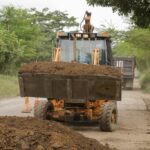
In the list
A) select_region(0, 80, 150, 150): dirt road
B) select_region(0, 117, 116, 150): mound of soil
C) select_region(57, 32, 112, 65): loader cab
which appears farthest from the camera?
select_region(57, 32, 112, 65): loader cab

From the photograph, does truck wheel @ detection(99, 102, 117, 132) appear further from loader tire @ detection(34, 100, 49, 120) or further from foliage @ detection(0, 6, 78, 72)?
foliage @ detection(0, 6, 78, 72)

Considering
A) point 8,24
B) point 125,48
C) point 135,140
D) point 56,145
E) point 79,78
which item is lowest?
point 125,48

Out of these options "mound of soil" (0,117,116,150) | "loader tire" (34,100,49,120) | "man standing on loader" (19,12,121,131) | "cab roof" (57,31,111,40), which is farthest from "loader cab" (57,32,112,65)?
"mound of soil" (0,117,116,150)

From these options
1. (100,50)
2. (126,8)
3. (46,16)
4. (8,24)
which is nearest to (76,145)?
(100,50)

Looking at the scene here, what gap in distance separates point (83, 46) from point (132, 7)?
4.99m

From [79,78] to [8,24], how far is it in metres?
36.9

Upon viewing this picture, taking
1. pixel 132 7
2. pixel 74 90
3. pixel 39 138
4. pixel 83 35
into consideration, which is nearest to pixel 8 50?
pixel 132 7

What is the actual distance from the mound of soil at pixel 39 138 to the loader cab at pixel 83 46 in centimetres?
867

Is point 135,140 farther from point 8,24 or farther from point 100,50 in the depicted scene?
point 8,24

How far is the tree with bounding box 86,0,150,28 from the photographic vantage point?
70.5 ft

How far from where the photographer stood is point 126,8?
21.9 meters

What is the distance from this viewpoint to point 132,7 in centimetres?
2181

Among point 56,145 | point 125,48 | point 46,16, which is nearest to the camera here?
point 56,145

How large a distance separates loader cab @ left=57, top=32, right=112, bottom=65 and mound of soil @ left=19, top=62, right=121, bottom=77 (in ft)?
6.90
